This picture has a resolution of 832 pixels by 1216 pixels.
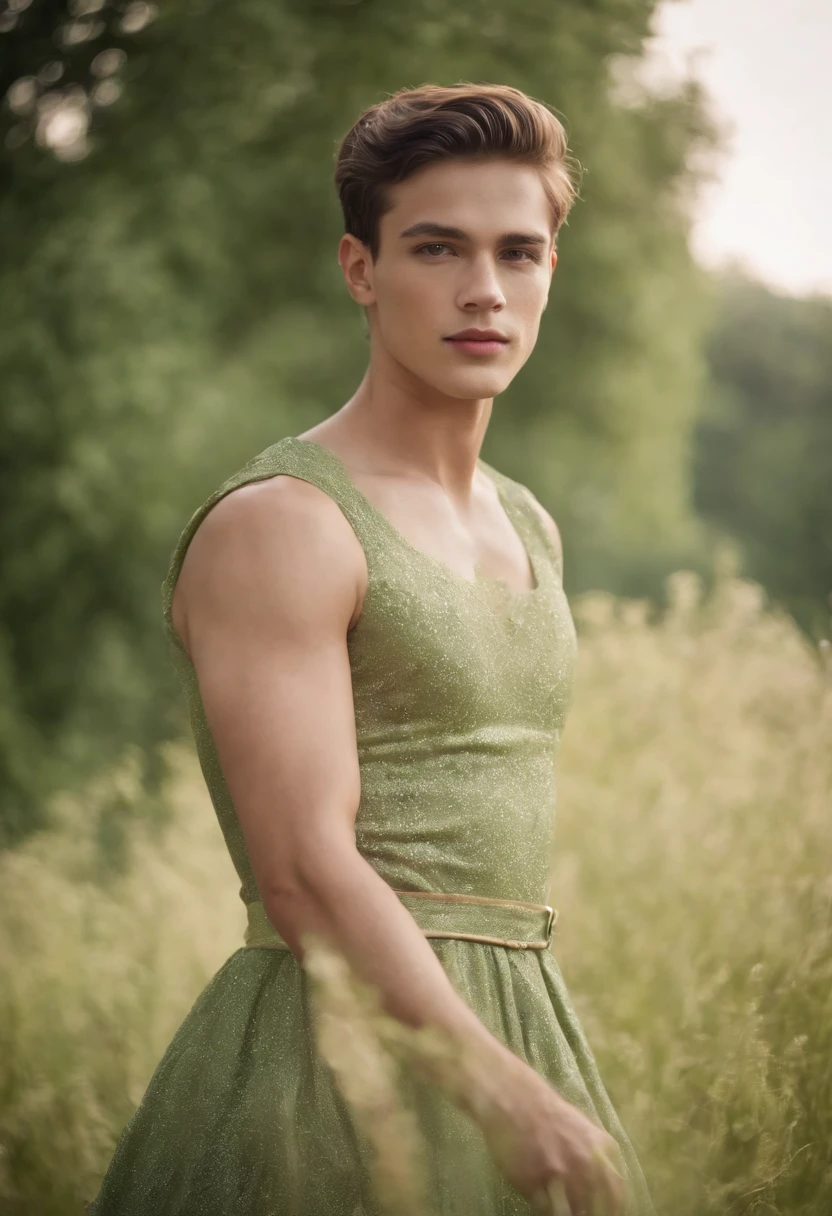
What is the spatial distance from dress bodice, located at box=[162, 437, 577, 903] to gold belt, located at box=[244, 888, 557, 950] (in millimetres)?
14

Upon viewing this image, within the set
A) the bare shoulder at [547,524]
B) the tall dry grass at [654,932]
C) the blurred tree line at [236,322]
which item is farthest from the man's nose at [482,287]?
the blurred tree line at [236,322]

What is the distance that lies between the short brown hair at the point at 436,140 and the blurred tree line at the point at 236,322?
303 cm

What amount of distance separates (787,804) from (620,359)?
451cm

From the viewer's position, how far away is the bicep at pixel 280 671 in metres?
1.50

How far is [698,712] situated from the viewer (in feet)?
11.9

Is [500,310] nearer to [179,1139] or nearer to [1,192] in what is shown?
[179,1139]

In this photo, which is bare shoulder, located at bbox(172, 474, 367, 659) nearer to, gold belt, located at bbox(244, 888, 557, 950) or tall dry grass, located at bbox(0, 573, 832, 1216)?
gold belt, located at bbox(244, 888, 557, 950)

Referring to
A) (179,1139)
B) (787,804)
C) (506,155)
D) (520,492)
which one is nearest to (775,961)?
(787,804)

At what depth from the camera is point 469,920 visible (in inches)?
66.4

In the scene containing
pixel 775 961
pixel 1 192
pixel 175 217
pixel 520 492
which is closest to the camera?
pixel 520 492

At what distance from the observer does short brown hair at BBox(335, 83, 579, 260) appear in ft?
5.79

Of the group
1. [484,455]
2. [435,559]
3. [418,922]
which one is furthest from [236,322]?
[418,922]

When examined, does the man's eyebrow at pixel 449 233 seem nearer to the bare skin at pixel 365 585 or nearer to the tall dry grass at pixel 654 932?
the bare skin at pixel 365 585

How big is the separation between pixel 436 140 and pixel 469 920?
1025mm
